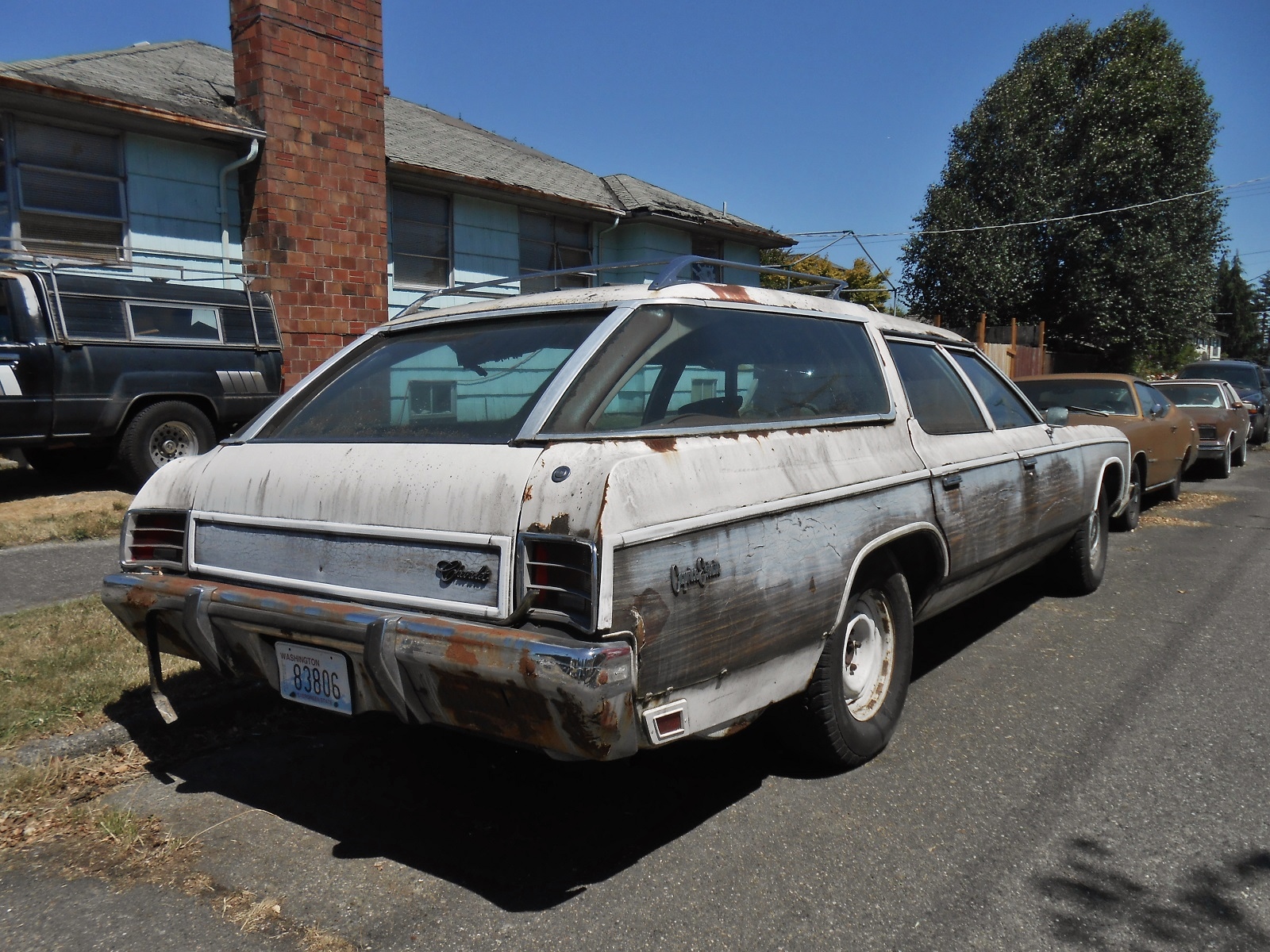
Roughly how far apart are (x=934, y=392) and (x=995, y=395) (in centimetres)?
90

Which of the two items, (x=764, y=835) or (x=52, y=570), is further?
(x=52, y=570)

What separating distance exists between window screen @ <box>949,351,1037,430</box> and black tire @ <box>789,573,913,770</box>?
61.2 inches

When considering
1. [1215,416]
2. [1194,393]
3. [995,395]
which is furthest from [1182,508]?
[995,395]

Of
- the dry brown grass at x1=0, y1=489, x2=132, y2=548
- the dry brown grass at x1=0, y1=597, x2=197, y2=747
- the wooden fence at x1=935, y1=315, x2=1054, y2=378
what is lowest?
the dry brown grass at x1=0, y1=597, x2=197, y2=747

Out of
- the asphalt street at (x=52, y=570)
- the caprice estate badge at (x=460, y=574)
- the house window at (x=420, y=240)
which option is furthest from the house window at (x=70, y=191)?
the caprice estate badge at (x=460, y=574)

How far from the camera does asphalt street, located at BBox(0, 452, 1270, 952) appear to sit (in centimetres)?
269

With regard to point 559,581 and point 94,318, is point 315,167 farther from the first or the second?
point 559,581

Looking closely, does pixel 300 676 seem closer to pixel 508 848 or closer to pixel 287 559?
pixel 287 559

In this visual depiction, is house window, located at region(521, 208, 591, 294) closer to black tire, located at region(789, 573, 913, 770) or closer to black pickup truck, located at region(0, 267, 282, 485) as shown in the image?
black pickup truck, located at region(0, 267, 282, 485)

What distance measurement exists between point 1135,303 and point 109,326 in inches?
943

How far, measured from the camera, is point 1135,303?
25250 millimetres

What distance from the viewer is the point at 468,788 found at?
11.8 ft

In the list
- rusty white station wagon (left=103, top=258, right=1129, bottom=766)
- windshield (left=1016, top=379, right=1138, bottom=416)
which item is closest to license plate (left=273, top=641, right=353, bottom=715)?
rusty white station wagon (left=103, top=258, right=1129, bottom=766)

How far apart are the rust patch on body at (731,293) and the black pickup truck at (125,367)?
24.7ft
